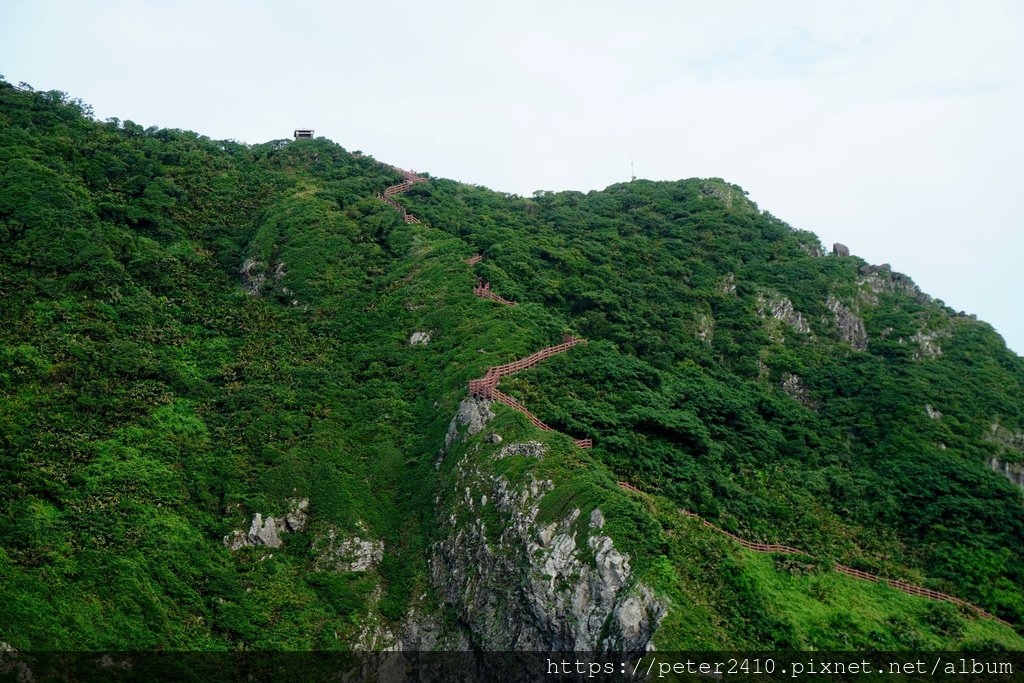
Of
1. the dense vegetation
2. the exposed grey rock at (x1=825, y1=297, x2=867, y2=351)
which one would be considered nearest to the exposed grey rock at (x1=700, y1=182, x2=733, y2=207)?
the dense vegetation

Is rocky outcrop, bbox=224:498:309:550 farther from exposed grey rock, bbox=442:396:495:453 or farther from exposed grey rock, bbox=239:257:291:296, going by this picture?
exposed grey rock, bbox=239:257:291:296

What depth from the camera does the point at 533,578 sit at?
113 ft

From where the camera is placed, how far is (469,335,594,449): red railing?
43.1 meters

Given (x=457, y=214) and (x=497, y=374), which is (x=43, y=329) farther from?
(x=457, y=214)

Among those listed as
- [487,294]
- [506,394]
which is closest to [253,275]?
[487,294]

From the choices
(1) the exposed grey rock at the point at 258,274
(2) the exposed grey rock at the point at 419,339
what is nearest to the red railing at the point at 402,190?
(1) the exposed grey rock at the point at 258,274

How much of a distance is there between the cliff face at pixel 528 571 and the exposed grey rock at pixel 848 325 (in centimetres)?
2926

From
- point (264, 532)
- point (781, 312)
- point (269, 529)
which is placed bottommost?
point (264, 532)

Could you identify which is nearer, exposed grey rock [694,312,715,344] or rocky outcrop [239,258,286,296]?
rocky outcrop [239,258,286,296]

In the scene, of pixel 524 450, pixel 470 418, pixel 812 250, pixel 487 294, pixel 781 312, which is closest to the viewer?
pixel 524 450

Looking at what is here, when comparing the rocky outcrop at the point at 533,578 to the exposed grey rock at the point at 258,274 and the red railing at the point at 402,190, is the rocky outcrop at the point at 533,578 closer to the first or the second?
the exposed grey rock at the point at 258,274

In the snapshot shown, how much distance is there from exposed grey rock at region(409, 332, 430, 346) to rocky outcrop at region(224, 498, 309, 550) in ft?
45.9

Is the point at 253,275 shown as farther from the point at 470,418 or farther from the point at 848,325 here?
the point at 848,325

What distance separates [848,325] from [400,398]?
101ft
